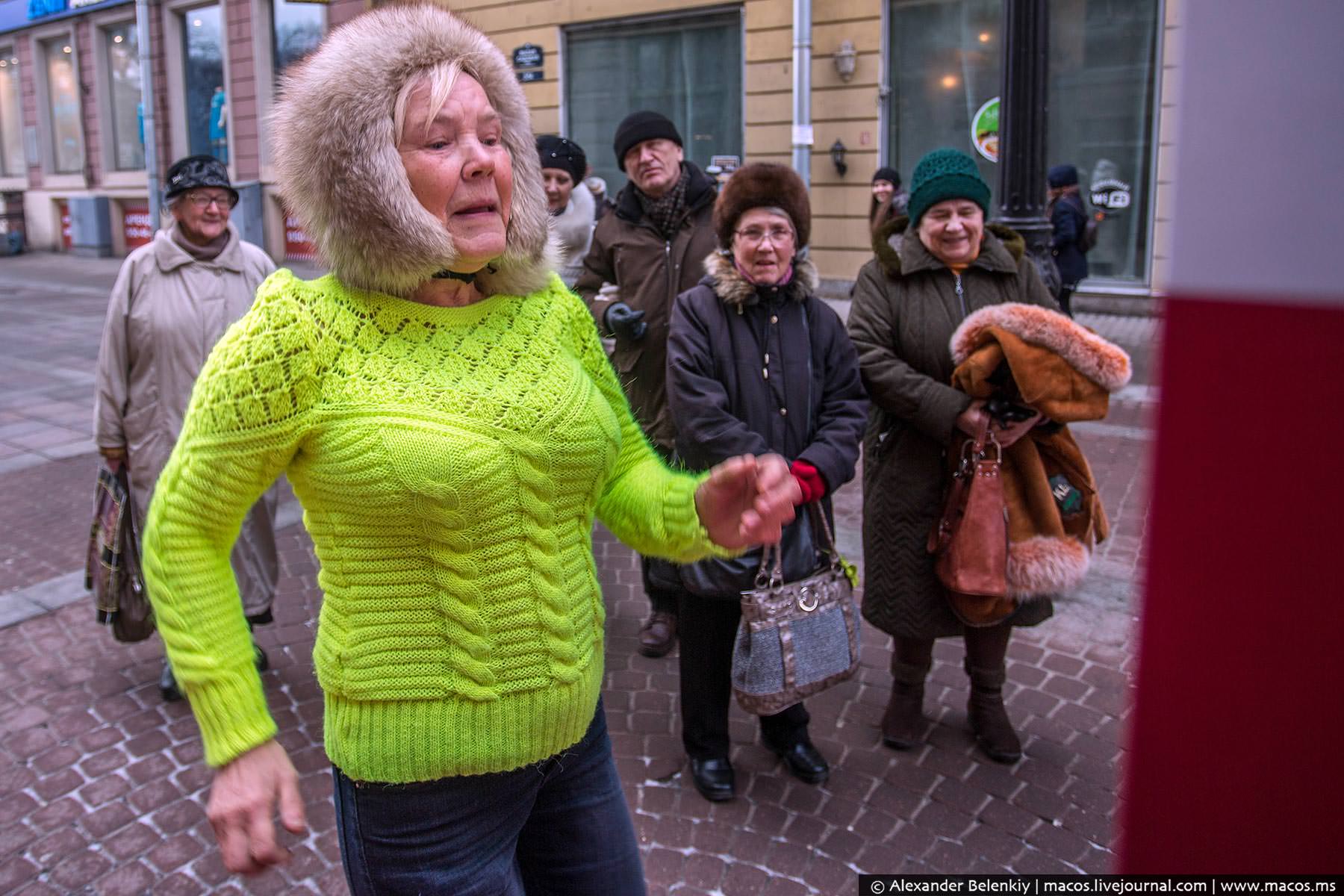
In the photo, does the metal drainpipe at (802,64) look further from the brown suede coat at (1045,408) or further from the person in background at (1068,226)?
the brown suede coat at (1045,408)

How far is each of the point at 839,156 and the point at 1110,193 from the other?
127 inches

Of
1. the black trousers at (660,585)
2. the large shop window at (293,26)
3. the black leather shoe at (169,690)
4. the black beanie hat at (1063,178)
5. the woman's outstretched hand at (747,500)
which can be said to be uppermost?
the large shop window at (293,26)

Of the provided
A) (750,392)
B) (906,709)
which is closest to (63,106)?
(750,392)

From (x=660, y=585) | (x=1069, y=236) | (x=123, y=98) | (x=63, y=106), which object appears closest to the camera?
(x=660, y=585)

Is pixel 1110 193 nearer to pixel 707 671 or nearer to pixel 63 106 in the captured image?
pixel 707 671

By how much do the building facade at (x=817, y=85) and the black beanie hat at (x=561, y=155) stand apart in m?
3.82

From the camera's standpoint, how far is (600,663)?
2062 millimetres

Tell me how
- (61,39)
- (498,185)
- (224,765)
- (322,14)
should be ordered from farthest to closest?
(61,39), (322,14), (498,185), (224,765)

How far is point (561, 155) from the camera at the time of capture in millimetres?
5445

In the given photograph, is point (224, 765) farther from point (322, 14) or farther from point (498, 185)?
point (322, 14)

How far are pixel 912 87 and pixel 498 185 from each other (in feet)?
41.7

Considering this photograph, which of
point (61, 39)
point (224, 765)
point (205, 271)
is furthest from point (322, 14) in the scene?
point (224, 765)

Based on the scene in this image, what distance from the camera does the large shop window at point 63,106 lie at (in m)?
24.1

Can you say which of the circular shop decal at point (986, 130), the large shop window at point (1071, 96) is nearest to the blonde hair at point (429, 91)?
the large shop window at point (1071, 96)
